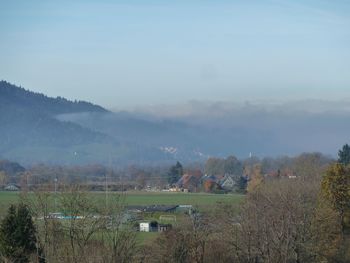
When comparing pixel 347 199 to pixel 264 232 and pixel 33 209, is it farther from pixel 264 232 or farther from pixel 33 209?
pixel 33 209

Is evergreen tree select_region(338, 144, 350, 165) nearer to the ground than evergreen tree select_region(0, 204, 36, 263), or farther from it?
farther from it

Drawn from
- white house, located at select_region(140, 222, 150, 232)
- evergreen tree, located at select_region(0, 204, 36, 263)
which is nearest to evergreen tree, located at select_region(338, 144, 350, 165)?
white house, located at select_region(140, 222, 150, 232)

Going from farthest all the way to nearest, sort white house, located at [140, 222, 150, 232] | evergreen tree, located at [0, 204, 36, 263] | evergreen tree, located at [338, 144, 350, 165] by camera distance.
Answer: evergreen tree, located at [338, 144, 350, 165], white house, located at [140, 222, 150, 232], evergreen tree, located at [0, 204, 36, 263]

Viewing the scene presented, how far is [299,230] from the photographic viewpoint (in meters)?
31.9

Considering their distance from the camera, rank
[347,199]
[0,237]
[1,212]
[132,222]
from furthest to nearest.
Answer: [347,199]
[1,212]
[132,222]
[0,237]

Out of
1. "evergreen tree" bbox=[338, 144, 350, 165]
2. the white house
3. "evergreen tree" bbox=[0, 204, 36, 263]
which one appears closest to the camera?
"evergreen tree" bbox=[0, 204, 36, 263]

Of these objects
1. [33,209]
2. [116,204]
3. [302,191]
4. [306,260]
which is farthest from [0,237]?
[302,191]

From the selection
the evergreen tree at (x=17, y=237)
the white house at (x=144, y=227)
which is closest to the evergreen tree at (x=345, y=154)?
the white house at (x=144, y=227)

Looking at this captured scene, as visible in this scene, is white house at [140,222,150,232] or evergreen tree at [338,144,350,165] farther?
evergreen tree at [338,144,350,165]

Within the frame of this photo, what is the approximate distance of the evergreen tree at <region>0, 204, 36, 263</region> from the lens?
2714cm

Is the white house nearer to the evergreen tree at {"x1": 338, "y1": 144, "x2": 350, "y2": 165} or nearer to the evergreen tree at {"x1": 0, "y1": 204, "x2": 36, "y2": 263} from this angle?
the evergreen tree at {"x1": 0, "y1": 204, "x2": 36, "y2": 263}

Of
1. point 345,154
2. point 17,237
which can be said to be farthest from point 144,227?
point 345,154

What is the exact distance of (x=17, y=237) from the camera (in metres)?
27.4

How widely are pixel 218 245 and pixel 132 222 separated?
4225 mm
